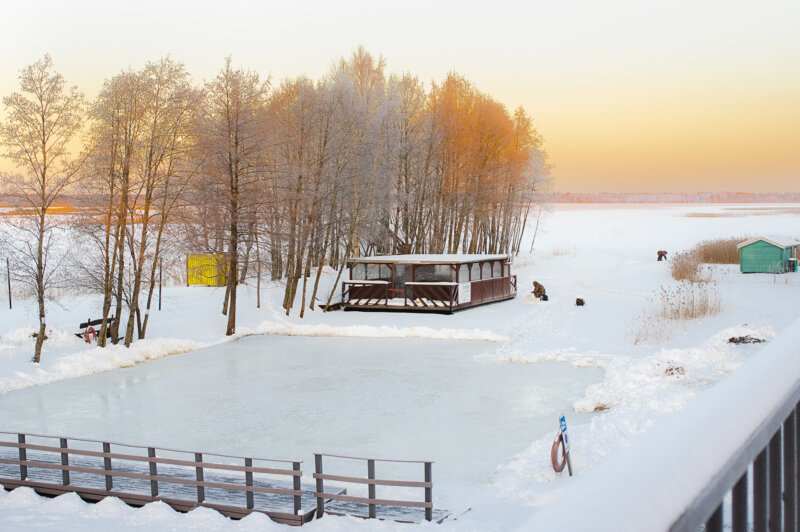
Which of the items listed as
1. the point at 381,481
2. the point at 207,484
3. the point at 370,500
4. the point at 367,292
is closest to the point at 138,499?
the point at 207,484

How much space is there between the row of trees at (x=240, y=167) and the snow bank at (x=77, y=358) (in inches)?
30.4

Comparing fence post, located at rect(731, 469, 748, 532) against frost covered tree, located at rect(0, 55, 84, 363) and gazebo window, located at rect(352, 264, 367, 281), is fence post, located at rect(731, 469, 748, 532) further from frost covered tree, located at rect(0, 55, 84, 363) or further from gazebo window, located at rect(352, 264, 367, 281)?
gazebo window, located at rect(352, 264, 367, 281)

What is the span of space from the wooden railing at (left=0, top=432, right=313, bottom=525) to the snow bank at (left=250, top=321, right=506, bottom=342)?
46.6ft

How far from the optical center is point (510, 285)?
119 feet

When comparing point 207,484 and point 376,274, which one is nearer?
point 207,484

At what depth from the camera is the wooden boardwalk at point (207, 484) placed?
33.2 ft

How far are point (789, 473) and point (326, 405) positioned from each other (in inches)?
595

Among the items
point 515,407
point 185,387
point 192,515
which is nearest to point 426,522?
point 192,515

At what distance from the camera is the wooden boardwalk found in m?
10.1

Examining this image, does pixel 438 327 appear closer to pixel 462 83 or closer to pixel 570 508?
pixel 462 83

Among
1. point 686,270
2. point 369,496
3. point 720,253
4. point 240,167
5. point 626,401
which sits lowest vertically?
point 369,496

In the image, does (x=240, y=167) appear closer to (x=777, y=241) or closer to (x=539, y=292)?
(x=539, y=292)

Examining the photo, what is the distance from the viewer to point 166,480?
435 inches

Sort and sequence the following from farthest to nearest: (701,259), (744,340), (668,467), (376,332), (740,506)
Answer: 1. (701,259)
2. (376,332)
3. (744,340)
4. (740,506)
5. (668,467)
